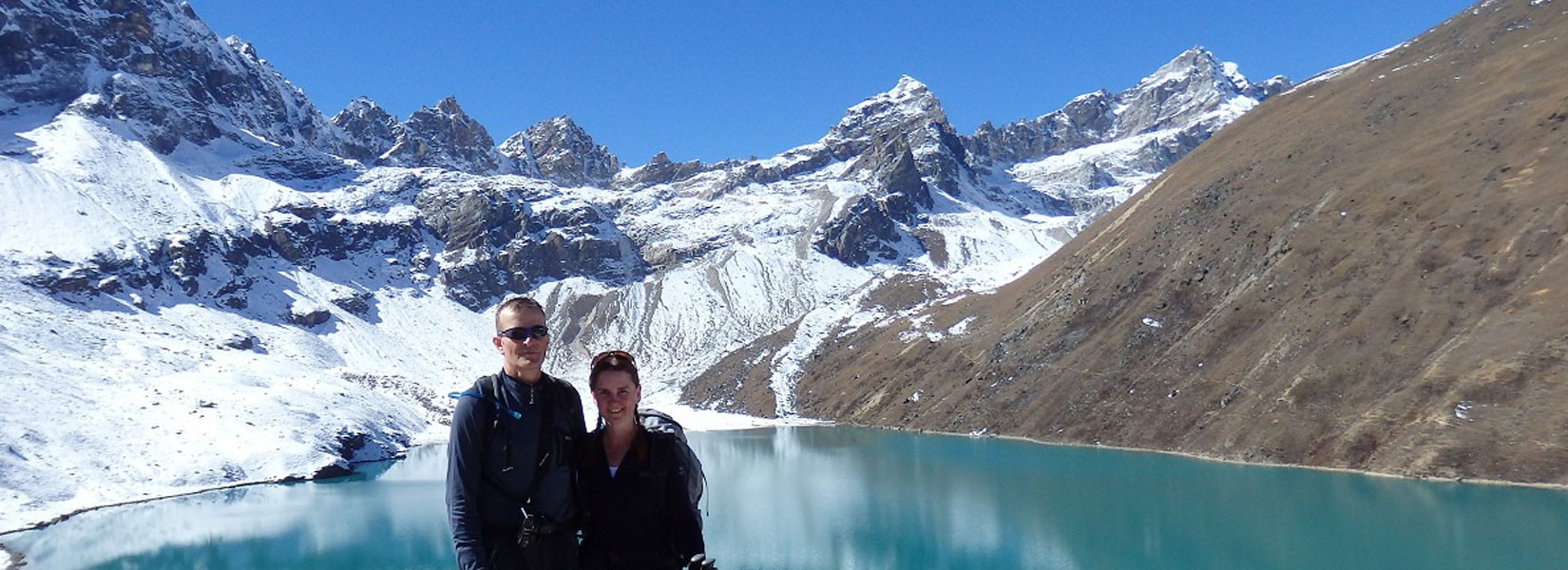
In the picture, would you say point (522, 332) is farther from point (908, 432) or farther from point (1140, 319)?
point (908, 432)

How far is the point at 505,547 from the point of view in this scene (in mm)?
6863

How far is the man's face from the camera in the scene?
6.77 m

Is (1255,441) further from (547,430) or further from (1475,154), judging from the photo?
(547,430)

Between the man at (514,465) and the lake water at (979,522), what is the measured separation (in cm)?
3746

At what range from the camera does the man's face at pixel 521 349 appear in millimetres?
6773

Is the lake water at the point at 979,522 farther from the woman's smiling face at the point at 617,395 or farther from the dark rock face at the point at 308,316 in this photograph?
the dark rock face at the point at 308,316

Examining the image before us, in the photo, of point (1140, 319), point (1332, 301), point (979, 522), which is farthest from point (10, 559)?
point (1332, 301)


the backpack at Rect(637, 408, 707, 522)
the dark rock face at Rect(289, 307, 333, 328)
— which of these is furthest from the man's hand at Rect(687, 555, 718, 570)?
the dark rock face at Rect(289, 307, 333, 328)

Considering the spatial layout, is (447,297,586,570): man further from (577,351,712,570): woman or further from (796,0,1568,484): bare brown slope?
(796,0,1568,484): bare brown slope

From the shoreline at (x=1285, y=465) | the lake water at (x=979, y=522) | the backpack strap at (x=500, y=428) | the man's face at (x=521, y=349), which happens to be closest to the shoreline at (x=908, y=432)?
the shoreline at (x=1285, y=465)

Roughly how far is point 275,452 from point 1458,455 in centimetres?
9187

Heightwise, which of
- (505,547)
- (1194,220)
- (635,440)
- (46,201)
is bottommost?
(505,547)

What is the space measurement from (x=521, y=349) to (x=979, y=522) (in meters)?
50.3

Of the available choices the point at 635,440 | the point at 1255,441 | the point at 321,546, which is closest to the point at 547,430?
the point at 635,440
